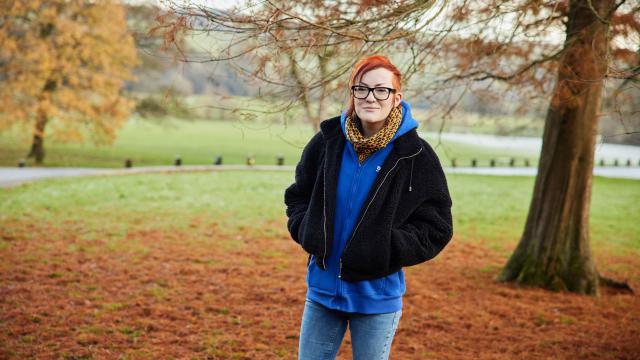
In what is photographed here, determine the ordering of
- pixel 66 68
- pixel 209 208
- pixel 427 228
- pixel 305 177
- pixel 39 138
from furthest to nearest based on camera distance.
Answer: pixel 39 138, pixel 66 68, pixel 209 208, pixel 305 177, pixel 427 228

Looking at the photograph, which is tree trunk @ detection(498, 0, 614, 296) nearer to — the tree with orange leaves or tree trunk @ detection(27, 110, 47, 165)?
the tree with orange leaves

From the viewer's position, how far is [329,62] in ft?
16.7

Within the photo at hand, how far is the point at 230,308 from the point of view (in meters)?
6.21

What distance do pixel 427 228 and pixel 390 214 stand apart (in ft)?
0.74

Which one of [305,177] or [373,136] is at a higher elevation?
[373,136]

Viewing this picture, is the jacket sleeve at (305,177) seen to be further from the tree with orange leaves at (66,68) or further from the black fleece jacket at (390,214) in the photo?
the tree with orange leaves at (66,68)

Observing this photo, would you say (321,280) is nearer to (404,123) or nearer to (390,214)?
(390,214)

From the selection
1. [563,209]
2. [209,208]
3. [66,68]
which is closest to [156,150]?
[66,68]

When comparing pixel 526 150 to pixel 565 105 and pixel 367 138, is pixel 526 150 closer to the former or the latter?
pixel 565 105

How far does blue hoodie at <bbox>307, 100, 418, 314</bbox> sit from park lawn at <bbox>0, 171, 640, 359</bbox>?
7.97ft

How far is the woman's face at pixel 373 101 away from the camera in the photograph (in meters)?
2.62

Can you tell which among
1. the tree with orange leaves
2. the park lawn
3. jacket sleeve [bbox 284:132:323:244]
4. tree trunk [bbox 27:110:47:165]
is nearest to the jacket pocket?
jacket sleeve [bbox 284:132:323:244]

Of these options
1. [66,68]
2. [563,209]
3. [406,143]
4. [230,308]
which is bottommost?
[230,308]

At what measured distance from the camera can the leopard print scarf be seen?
2627 millimetres
